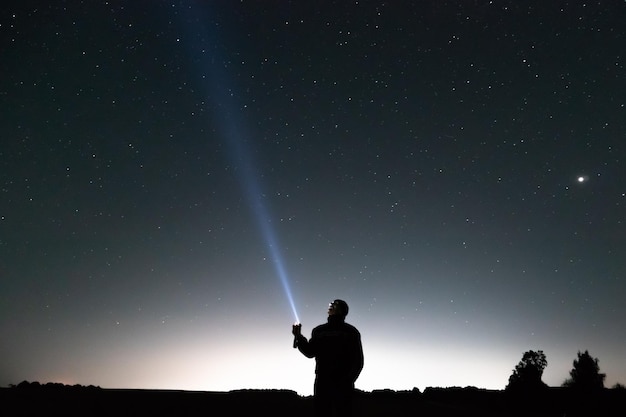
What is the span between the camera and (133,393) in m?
9.76

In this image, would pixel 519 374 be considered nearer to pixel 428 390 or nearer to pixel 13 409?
pixel 428 390

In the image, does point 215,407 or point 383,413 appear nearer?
point 215,407

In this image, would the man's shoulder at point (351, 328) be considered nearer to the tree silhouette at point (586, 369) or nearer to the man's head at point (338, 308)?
the man's head at point (338, 308)

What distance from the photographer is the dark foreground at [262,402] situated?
7.31m

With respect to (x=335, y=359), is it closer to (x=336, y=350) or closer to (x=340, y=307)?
(x=336, y=350)

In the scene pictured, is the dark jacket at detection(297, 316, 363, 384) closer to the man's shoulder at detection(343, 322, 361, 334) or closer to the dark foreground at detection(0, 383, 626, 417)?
the man's shoulder at detection(343, 322, 361, 334)

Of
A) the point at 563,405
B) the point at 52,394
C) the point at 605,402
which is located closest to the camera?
the point at 52,394

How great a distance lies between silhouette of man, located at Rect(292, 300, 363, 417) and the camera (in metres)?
4.09

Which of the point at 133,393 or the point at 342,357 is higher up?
the point at 342,357

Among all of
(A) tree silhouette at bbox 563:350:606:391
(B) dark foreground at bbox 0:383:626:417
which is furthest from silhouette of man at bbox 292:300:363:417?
(A) tree silhouette at bbox 563:350:606:391

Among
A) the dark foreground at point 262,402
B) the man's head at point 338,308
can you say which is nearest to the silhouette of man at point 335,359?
the man's head at point 338,308

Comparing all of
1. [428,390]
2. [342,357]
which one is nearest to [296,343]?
[342,357]

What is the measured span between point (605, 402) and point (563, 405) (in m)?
1.31

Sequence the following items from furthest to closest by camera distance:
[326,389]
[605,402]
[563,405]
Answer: [563,405] → [605,402] → [326,389]
